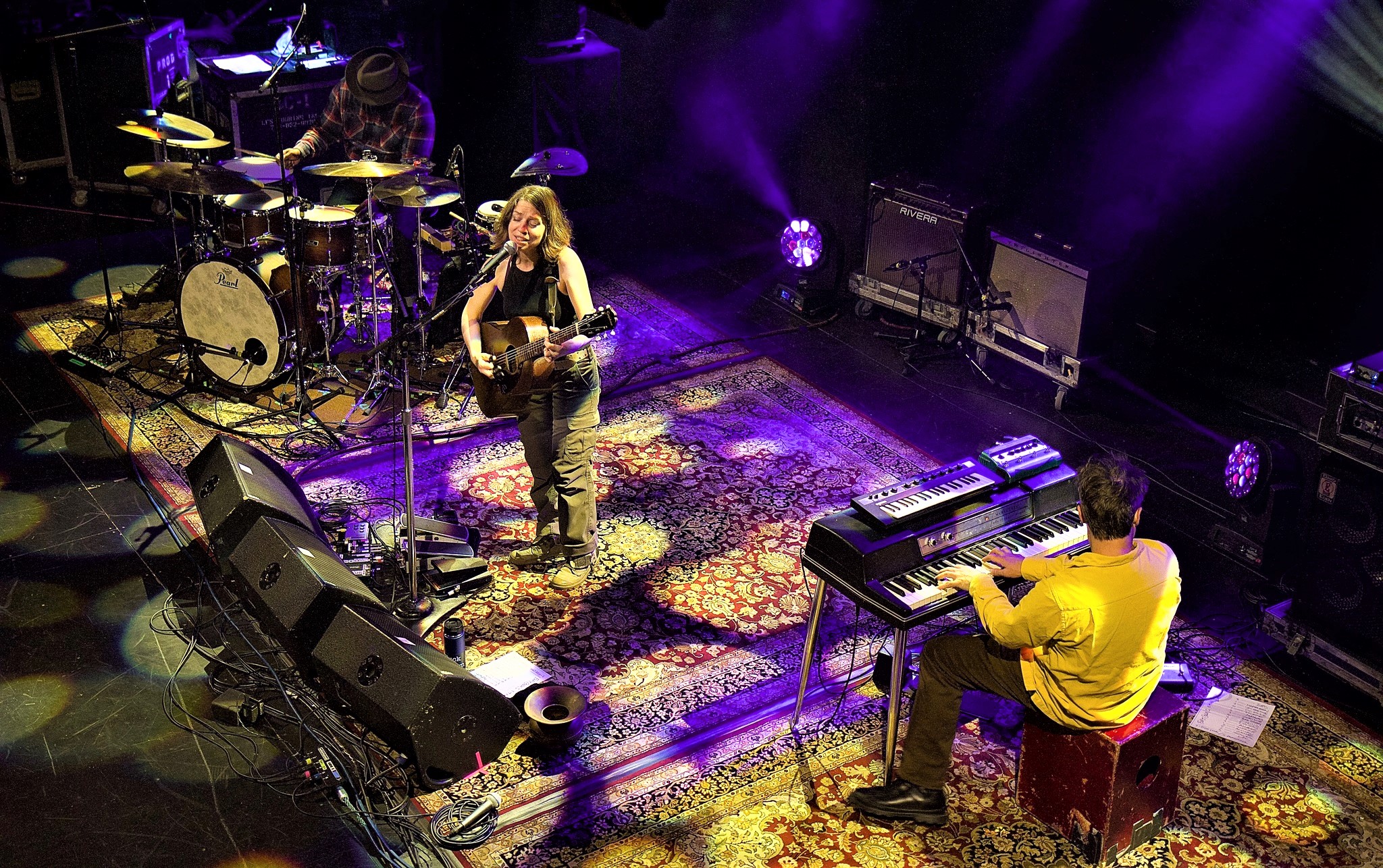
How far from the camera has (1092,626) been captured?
13.6 feet

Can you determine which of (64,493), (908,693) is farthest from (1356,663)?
(64,493)

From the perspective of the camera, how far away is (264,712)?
5043mm

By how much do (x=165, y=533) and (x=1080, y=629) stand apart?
4268mm

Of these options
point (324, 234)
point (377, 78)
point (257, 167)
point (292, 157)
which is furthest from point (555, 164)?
point (257, 167)

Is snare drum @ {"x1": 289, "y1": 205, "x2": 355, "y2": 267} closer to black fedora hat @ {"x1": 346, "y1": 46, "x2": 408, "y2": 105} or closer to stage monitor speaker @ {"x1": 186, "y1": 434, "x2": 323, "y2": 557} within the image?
black fedora hat @ {"x1": 346, "y1": 46, "x2": 408, "y2": 105}

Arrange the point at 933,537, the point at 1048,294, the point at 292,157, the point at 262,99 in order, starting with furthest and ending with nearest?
the point at 262,99
the point at 292,157
the point at 1048,294
the point at 933,537

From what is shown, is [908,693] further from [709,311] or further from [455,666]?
[709,311]

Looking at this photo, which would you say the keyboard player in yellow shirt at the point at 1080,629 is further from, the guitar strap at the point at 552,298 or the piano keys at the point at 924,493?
the guitar strap at the point at 552,298

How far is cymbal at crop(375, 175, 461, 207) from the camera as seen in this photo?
7.11m

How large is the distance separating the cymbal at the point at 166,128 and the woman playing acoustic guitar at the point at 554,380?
2.28 metres

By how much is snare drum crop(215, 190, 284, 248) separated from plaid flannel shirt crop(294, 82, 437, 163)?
96cm

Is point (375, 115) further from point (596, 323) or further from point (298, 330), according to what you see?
point (596, 323)

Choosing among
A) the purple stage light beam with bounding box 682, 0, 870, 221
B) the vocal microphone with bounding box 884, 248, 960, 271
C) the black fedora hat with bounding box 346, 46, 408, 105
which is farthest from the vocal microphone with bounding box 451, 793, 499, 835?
the purple stage light beam with bounding box 682, 0, 870, 221

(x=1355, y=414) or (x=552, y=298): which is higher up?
(x=552, y=298)
